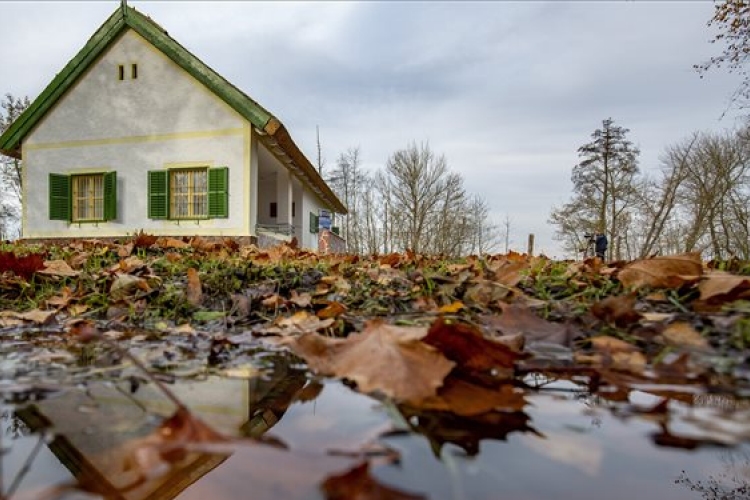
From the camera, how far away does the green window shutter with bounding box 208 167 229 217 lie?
34.0 feet

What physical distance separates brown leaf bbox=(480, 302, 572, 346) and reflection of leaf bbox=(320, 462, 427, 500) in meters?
0.73

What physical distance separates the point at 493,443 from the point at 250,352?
2.61ft

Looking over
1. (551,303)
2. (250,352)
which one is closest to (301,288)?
(250,352)

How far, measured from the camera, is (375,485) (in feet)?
1.53

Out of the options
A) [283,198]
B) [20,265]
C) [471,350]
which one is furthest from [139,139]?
[471,350]

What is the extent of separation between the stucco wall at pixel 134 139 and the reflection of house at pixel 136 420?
32.2ft

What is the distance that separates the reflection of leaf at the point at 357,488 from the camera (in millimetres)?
446

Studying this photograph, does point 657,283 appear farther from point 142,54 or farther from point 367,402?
point 142,54

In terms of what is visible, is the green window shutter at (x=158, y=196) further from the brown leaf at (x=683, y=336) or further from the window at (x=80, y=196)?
the brown leaf at (x=683, y=336)

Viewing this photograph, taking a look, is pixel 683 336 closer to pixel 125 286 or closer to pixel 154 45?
pixel 125 286

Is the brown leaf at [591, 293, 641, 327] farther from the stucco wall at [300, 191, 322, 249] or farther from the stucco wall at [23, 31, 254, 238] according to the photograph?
the stucco wall at [300, 191, 322, 249]

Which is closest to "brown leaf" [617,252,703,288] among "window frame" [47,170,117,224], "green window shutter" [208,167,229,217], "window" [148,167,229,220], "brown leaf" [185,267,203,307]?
"brown leaf" [185,267,203,307]

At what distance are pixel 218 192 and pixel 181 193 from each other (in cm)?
123

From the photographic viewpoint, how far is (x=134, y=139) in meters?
11.0
